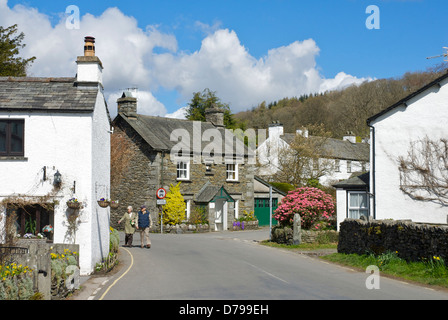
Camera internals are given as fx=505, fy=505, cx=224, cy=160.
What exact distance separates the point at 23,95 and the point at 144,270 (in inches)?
276

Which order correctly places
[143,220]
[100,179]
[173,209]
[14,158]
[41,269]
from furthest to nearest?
[173,209] < [143,220] < [100,179] < [14,158] < [41,269]

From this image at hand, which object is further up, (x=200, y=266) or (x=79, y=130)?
(x=79, y=130)

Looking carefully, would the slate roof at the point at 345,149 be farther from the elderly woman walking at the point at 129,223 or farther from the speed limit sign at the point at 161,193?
the elderly woman walking at the point at 129,223

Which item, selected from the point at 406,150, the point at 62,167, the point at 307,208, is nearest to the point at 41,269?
the point at 62,167

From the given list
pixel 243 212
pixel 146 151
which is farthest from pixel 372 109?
pixel 146 151

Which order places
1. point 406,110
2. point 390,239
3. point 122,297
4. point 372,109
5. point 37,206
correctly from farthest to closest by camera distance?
point 372,109 → point 406,110 → point 390,239 → point 37,206 → point 122,297

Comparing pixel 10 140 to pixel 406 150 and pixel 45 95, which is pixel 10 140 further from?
pixel 406 150

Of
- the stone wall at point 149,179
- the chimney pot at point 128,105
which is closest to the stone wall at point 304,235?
the stone wall at point 149,179

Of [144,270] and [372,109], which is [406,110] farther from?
[372,109]

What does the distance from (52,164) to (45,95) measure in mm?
2516

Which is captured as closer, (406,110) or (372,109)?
(406,110)

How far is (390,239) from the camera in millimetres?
17344

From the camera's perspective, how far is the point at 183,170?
38.4m
